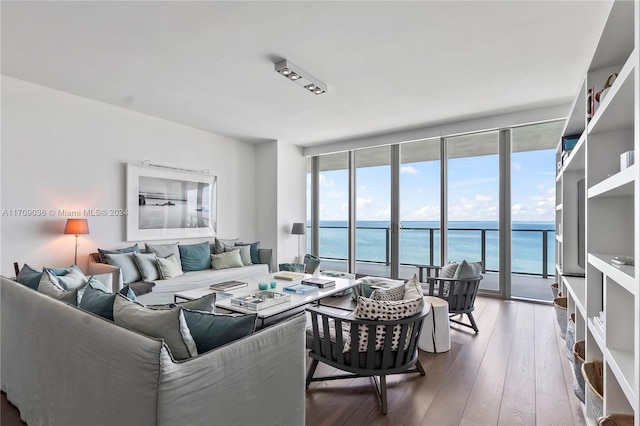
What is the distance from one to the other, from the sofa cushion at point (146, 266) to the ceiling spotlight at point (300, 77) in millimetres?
2754

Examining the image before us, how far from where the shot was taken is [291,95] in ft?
12.8

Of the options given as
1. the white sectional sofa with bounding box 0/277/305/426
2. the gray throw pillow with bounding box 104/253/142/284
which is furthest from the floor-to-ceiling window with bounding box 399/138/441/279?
the white sectional sofa with bounding box 0/277/305/426

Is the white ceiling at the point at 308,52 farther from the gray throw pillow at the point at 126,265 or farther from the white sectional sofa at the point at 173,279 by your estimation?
the white sectional sofa at the point at 173,279

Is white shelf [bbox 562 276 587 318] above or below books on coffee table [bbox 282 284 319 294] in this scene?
above

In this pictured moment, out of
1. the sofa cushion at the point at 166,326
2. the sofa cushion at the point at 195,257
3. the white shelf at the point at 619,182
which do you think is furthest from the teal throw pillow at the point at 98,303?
the sofa cushion at the point at 195,257

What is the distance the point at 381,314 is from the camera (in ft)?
6.64

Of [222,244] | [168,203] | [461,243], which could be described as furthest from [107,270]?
[461,243]

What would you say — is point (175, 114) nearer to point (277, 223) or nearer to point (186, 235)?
point (186, 235)

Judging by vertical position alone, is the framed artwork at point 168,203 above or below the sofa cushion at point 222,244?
above

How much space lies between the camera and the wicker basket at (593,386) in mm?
1614

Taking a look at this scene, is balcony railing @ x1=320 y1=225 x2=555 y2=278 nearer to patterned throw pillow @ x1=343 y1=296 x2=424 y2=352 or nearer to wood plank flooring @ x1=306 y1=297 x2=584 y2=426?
wood plank flooring @ x1=306 y1=297 x2=584 y2=426

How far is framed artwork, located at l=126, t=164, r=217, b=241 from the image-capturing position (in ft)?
14.8

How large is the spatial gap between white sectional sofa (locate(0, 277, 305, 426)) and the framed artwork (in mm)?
2755

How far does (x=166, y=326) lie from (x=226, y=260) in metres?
3.77
